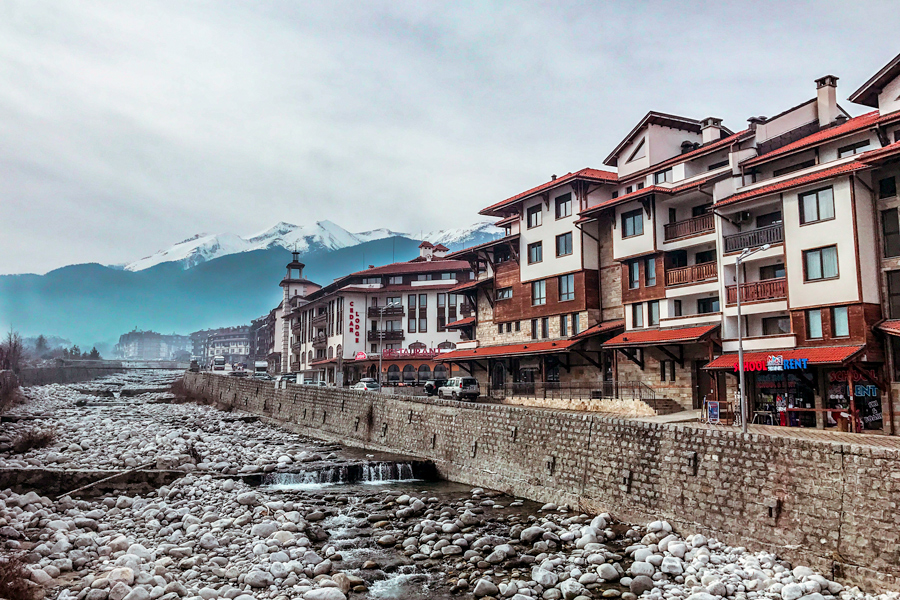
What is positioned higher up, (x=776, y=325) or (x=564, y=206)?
(x=564, y=206)

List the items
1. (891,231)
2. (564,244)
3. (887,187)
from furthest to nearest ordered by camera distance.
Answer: (564,244)
(887,187)
(891,231)

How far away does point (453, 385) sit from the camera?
149 feet

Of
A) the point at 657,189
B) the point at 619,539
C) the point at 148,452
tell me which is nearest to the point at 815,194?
Result: the point at 657,189

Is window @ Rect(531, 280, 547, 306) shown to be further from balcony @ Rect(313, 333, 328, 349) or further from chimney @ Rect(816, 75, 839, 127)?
balcony @ Rect(313, 333, 328, 349)

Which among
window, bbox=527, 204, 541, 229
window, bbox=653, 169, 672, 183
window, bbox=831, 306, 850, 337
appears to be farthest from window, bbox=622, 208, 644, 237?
window, bbox=831, 306, 850, 337

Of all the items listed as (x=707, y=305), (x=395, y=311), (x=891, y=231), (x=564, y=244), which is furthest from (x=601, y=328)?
(x=395, y=311)

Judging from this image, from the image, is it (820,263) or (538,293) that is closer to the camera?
(820,263)

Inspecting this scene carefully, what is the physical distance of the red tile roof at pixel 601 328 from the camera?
40156 mm

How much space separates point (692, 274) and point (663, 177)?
776cm

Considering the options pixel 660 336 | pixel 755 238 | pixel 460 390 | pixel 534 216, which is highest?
pixel 534 216

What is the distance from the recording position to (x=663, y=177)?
39094mm

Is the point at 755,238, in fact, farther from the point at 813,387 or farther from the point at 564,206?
the point at 564,206

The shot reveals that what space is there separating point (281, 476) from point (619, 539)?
17.7 metres

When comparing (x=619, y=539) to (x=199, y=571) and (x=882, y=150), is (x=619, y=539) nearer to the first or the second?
(x=199, y=571)
